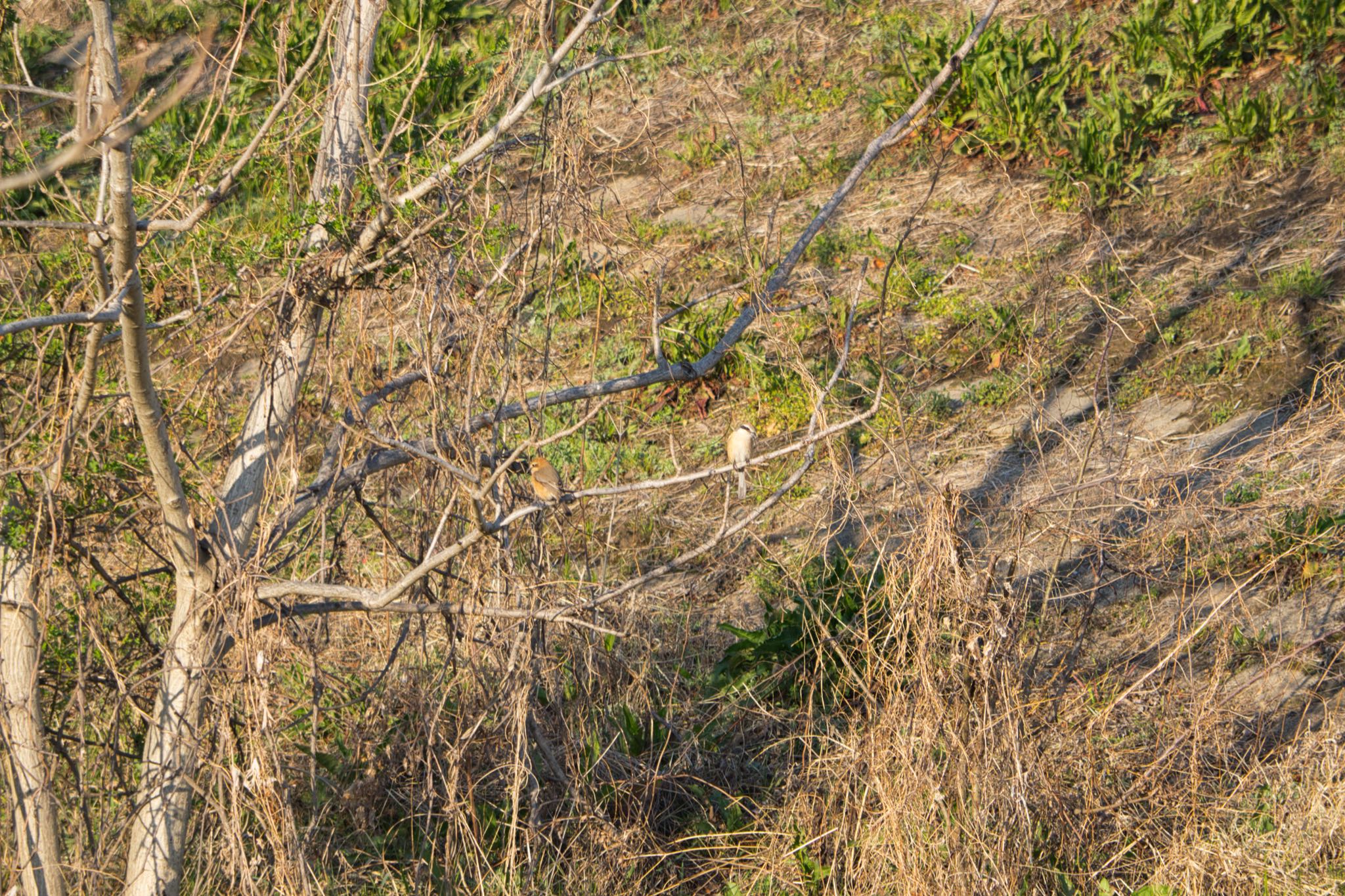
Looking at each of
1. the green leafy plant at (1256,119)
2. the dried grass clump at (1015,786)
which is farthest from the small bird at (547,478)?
the green leafy plant at (1256,119)

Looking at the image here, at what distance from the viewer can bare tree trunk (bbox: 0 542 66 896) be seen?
132 inches

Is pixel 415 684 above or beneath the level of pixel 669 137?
beneath

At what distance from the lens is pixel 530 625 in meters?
3.40

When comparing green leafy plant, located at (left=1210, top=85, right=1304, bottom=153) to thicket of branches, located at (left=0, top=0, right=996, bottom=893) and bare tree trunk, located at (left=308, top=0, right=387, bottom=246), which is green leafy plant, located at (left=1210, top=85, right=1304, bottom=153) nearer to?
thicket of branches, located at (left=0, top=0, right=996, bottom=893)

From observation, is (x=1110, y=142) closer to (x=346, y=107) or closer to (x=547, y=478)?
(x=547, y=478)

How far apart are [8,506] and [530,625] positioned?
58.7 inches

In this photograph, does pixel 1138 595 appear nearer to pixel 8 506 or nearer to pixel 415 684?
pixel 415 684

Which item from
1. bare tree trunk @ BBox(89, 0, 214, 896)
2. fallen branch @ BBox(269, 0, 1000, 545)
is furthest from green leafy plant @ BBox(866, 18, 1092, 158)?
bare tree trunk @ BBox(89, 0, 214, 896)

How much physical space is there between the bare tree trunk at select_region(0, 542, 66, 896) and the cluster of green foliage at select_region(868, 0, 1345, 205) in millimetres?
5411

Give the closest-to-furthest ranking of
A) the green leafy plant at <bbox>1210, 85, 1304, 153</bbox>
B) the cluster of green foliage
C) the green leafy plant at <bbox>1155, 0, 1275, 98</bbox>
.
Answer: the green leafy plant at <bbox>1210, 85, 1304, 153</bbox> < the cluster of green foliage < the green leafy plant at <bbox>1155, 0, 1275, 98</bbox>

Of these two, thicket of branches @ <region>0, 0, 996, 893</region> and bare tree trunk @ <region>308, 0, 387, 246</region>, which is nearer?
thicket of branches @ <region>0, 0, 996, 893</region>

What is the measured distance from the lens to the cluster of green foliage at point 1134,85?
269 inches

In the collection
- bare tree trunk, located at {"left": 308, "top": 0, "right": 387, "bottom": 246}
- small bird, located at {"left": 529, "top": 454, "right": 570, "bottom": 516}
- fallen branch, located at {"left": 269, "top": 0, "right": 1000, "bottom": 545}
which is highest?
bare tree trunk, located at {"left": 308, "top": 0, "right": 387, "bottom": 246}

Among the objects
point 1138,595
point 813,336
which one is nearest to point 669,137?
point 813,336
